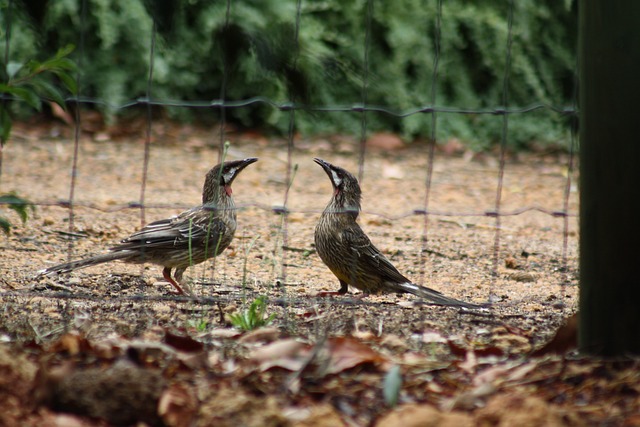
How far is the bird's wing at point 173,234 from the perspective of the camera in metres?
6.19

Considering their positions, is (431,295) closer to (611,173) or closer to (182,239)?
(182,239)

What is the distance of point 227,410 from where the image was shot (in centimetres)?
321

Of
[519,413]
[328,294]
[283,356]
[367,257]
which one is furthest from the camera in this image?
[367,257]

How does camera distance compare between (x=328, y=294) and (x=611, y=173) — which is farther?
(x=328, y=294)

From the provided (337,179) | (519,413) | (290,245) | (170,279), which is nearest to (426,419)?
(519,413)

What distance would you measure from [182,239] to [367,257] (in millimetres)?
1177

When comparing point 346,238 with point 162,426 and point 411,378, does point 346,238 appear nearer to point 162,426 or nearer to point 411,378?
point 411,378

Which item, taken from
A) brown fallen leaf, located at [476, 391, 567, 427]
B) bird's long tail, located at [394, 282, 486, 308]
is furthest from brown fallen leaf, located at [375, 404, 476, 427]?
bird's long tail, located at [394, 282, 486, 308]

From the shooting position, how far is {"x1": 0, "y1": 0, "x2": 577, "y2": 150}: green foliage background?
448 inches

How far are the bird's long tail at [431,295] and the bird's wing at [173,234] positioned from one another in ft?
3.96

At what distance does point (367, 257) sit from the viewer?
6.28 metres

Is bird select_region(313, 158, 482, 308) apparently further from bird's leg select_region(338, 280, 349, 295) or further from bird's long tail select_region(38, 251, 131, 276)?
bird's long tail select_region(38, 251, 131, 276)

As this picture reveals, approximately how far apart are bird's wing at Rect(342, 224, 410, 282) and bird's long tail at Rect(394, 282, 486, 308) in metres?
0.07

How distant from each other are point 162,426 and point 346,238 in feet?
10.3
